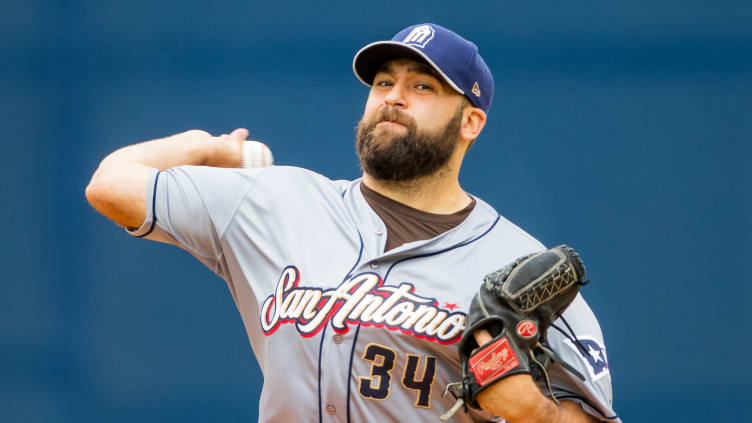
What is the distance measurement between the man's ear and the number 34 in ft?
1.90

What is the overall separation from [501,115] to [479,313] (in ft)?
4.87

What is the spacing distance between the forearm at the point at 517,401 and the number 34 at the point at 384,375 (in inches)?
5.1

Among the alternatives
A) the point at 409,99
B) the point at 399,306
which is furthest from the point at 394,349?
the point at 409,99

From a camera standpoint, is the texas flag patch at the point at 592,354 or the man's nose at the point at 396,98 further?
the man's nose at the point at 396,98

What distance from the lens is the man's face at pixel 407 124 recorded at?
6.44 ft

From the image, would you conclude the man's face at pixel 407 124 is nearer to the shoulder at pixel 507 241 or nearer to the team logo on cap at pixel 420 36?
the team logo on cap at pixel 420 36

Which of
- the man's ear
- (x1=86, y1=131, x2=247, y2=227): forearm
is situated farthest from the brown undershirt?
(x1=86, y1=131, x2=247, y2=227): forearm

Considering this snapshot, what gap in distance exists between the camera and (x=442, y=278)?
Answer: 1.82m

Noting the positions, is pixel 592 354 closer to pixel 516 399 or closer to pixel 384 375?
pixel 516 399

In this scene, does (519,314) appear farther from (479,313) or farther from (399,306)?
(399,306)

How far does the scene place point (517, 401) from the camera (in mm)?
1654

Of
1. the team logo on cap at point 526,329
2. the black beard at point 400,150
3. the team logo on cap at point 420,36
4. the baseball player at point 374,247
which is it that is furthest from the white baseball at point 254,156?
the team logo on cap at point 526,329

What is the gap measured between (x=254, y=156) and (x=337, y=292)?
0.42 meters

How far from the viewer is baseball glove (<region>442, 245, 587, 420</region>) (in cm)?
165
